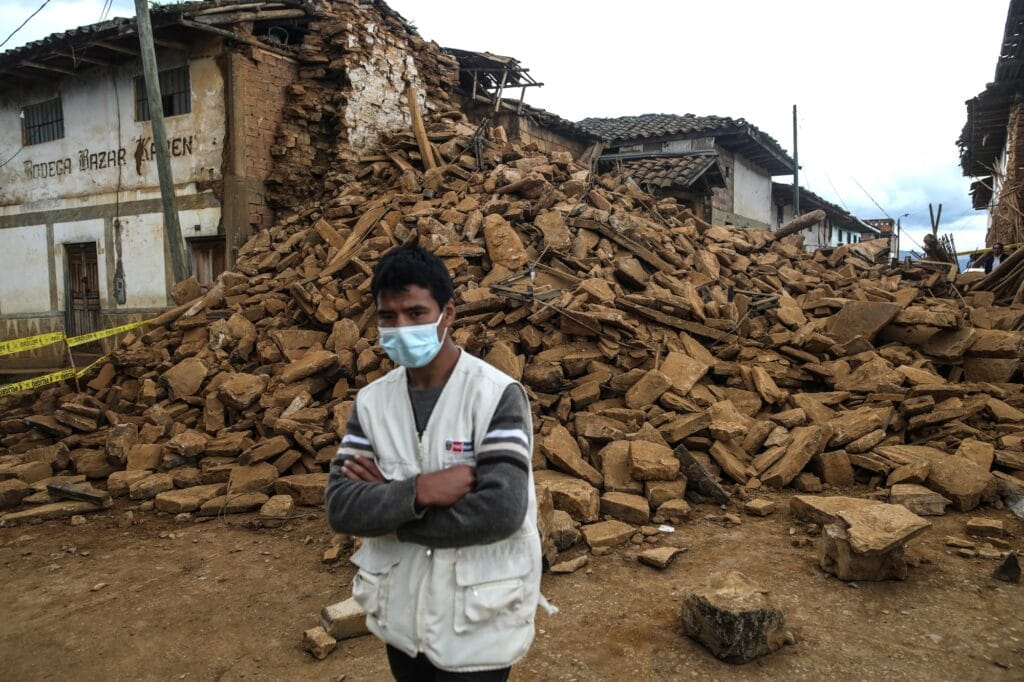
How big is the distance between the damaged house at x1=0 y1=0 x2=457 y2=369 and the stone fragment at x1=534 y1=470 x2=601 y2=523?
9.17 m

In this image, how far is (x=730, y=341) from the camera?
7305mm

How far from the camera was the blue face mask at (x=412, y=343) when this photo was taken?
1.82 metres

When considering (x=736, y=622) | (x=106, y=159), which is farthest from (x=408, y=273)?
(x=106, y=159)

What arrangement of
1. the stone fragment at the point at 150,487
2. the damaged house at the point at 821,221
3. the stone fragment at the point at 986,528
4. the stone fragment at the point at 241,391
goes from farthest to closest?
the damaged house at the point at 821,221 → the stone fragment at the point at 241,391 → the stone fragment at the point at 150,487 → the stone fragment at the point at 986,528

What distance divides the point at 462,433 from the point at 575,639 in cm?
238

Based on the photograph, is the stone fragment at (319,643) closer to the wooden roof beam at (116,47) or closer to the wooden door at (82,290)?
the wooden roof beam at (116,47)

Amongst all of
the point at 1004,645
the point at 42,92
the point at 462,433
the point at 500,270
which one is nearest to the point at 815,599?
the point at 1004,645

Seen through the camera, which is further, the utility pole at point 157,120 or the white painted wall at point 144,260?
the white painted wall at point 144,260

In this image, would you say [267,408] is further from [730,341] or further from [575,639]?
[730,341]

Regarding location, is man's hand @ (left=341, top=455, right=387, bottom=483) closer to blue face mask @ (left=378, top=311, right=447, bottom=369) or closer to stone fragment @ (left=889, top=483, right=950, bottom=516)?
blue face mask @ (left=378, top=311, right=447, bottom=369)

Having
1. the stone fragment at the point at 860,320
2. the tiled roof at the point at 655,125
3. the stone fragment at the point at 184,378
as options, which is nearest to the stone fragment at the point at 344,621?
the stone fragment at the point at 184,378

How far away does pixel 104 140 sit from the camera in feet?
43.8

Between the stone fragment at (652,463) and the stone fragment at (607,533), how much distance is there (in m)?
0.57

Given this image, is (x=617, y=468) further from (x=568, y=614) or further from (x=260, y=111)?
(x=260, y=111)
